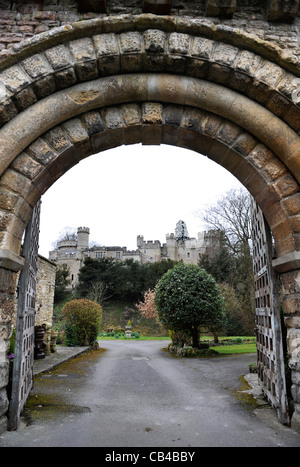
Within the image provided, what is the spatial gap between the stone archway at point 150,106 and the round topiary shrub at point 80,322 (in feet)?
34.6

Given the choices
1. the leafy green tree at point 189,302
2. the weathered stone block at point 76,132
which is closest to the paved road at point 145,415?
the weathered stone block at point 76,132

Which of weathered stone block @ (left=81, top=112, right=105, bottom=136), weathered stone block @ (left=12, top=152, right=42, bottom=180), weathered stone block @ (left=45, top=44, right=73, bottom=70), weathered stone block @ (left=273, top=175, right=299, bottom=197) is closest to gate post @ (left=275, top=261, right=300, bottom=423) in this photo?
weathered stone block @ (left=273, top=175, right=299, bottom=197)

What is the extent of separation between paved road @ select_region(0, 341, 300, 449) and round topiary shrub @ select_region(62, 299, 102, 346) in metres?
6.76

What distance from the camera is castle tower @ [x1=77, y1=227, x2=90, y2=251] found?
166 ft

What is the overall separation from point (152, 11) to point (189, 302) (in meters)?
9.07

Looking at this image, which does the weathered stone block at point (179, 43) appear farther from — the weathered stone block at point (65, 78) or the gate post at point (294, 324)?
the gate post at point (294, 324)

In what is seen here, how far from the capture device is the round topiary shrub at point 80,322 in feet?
44.3

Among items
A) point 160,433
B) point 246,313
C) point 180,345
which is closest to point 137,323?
point 246,313

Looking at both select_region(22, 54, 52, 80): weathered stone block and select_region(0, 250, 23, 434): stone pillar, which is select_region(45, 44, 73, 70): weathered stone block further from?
select_region(0, 250, 23, 434): stone pillar

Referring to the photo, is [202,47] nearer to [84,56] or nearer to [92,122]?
[84,56]

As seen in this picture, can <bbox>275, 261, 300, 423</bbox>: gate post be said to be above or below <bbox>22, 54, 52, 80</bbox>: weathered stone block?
below

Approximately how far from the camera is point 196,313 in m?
11.1

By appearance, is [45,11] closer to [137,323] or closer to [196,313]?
[196,313]

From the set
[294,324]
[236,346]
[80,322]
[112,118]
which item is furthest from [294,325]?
[236,346]
